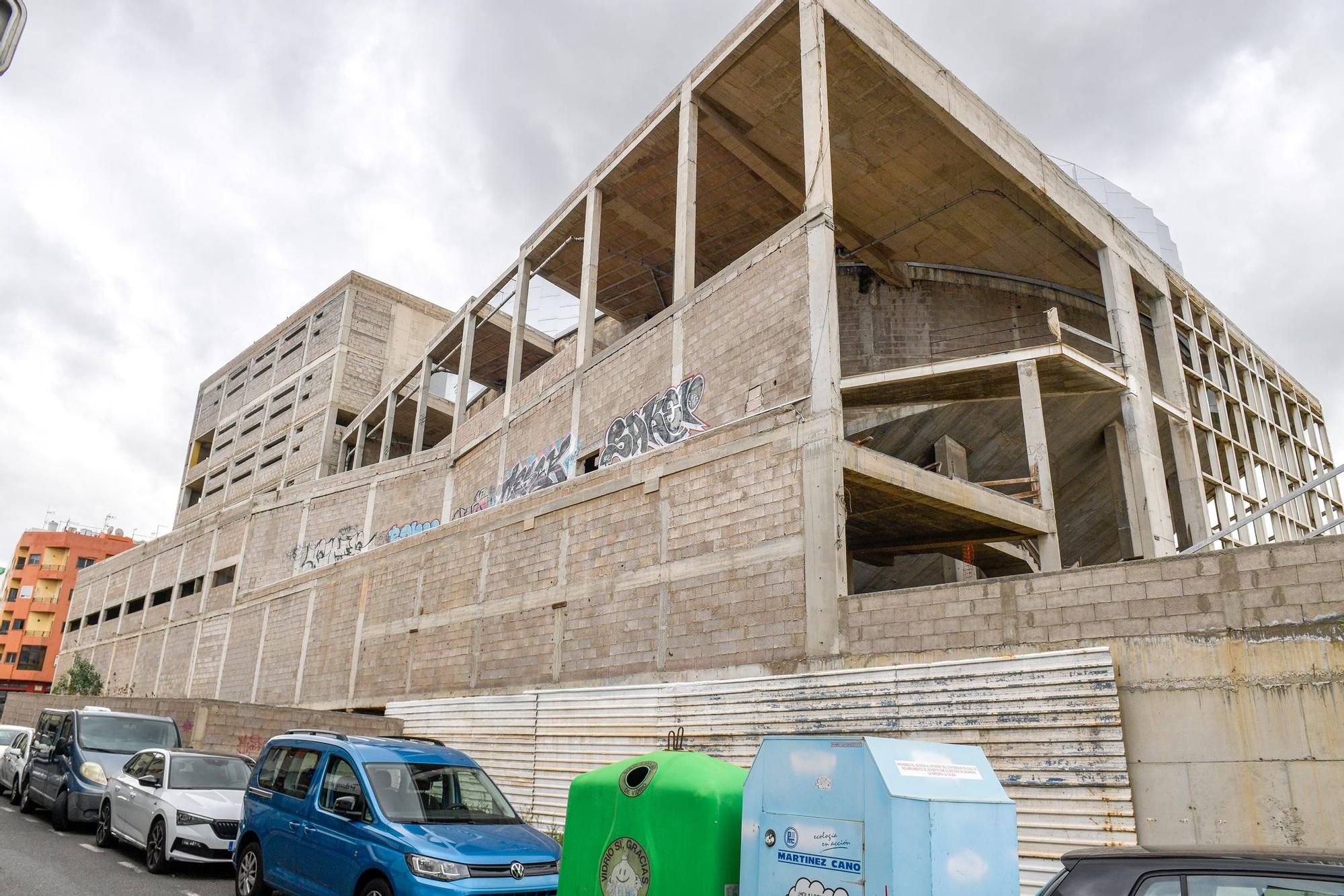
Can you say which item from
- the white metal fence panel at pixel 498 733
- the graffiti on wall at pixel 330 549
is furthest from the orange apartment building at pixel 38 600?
the white metal fence panel at pixel 498 733

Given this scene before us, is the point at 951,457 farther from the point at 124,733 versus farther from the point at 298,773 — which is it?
the point at 124,733

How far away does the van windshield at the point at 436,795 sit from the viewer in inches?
284

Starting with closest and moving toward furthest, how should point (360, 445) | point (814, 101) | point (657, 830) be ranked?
point (657, 830) → point (814, 101) → point (360, 445)

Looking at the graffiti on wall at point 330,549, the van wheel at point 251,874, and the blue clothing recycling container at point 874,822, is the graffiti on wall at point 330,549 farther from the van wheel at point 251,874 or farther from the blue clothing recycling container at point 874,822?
the blue clothing recycling container at point 874,822

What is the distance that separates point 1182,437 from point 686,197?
48.1 feet

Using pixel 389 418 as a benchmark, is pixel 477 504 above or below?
below

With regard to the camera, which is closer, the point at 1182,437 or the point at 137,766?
the point at 137,766

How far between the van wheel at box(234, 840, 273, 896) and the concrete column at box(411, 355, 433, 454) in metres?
25.8

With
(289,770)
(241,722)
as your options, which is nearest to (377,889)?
(289,770)

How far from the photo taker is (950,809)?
5.11 m

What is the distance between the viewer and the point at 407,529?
29562mm

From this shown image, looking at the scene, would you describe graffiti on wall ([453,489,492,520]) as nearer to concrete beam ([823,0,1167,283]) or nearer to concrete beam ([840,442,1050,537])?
concrete beam ([840,442,1050,537])

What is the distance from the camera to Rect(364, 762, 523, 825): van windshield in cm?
722

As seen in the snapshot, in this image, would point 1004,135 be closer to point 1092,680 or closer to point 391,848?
point 1092,680
